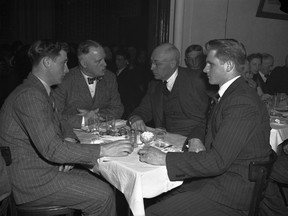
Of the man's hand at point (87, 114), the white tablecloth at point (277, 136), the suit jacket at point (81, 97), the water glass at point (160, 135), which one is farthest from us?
the suit jacket at point (81, 97)

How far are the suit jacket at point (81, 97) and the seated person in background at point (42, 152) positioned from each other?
42.8 inches

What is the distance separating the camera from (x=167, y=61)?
11.4 feet

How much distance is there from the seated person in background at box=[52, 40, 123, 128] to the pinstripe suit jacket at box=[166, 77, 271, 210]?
5.08 ft

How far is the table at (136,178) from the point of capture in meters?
1.96

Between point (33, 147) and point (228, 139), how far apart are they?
1207 mm

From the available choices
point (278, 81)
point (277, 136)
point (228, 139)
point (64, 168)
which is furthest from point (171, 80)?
point (278, 81)

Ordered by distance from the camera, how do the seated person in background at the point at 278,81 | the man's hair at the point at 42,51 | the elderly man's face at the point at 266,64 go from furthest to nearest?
the elderly man's face at the point at 266,64
the seated person in background at the point at 278,81
the man's hair at the point at 42,51

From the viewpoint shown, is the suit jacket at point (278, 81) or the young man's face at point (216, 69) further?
the suit jacket at point (278, 81)

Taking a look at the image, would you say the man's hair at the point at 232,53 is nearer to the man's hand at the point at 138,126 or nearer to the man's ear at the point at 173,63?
the man's hand at the point at 138,126

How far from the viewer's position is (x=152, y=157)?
6.73 ft

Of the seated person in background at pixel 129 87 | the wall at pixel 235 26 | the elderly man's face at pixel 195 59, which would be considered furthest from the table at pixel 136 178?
the wall at pixel 235 26

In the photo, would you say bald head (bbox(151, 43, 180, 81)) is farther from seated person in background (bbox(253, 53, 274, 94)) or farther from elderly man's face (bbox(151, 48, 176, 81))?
seated person in background (bbox(253, 53, 274, 94))

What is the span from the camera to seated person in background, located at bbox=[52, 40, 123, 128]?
11.1ft

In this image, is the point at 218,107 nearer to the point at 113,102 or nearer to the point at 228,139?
the point at 228,139
